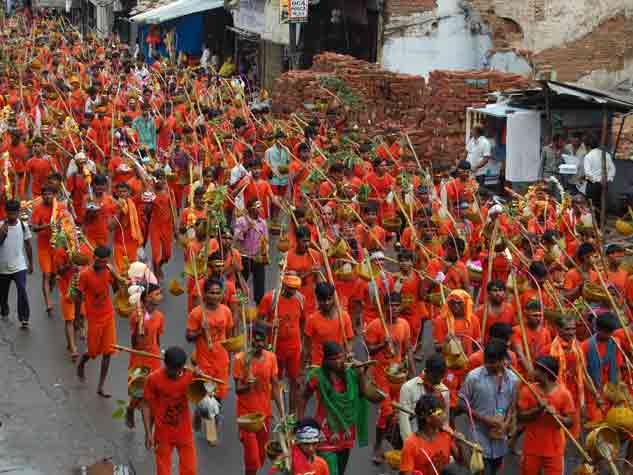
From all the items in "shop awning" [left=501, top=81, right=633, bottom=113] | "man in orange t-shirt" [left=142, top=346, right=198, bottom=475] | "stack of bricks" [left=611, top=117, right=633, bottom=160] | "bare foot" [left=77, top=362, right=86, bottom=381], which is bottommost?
"bare foot" [left=77, top=362, right=86, bottom=381]

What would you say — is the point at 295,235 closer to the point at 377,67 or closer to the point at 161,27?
the point at 377,67

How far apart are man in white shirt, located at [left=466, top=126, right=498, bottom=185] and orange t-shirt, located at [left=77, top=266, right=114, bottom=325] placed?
28.3 feet

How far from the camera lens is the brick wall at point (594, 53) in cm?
2131

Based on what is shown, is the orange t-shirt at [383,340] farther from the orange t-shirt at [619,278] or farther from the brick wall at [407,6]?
the brick wall at [407,6]

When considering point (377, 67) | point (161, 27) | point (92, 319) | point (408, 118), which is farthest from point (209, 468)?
point (161, 27)

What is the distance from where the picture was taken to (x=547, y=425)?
7.73 m

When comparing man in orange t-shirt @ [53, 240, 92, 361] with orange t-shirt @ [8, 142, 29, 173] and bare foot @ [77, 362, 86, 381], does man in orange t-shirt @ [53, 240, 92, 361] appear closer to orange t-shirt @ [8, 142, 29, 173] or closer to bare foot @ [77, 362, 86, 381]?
bare foot @ [77, 362, 86, 381]

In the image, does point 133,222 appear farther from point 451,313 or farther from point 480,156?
point 480,156

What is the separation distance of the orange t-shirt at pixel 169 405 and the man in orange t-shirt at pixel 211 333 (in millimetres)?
1012

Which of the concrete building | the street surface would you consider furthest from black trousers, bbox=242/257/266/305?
the concrete building

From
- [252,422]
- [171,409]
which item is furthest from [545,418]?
[171,409]

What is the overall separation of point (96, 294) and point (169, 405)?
2750 mm

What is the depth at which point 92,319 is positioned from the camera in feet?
34.6

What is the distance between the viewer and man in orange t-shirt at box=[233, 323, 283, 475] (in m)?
8.27
